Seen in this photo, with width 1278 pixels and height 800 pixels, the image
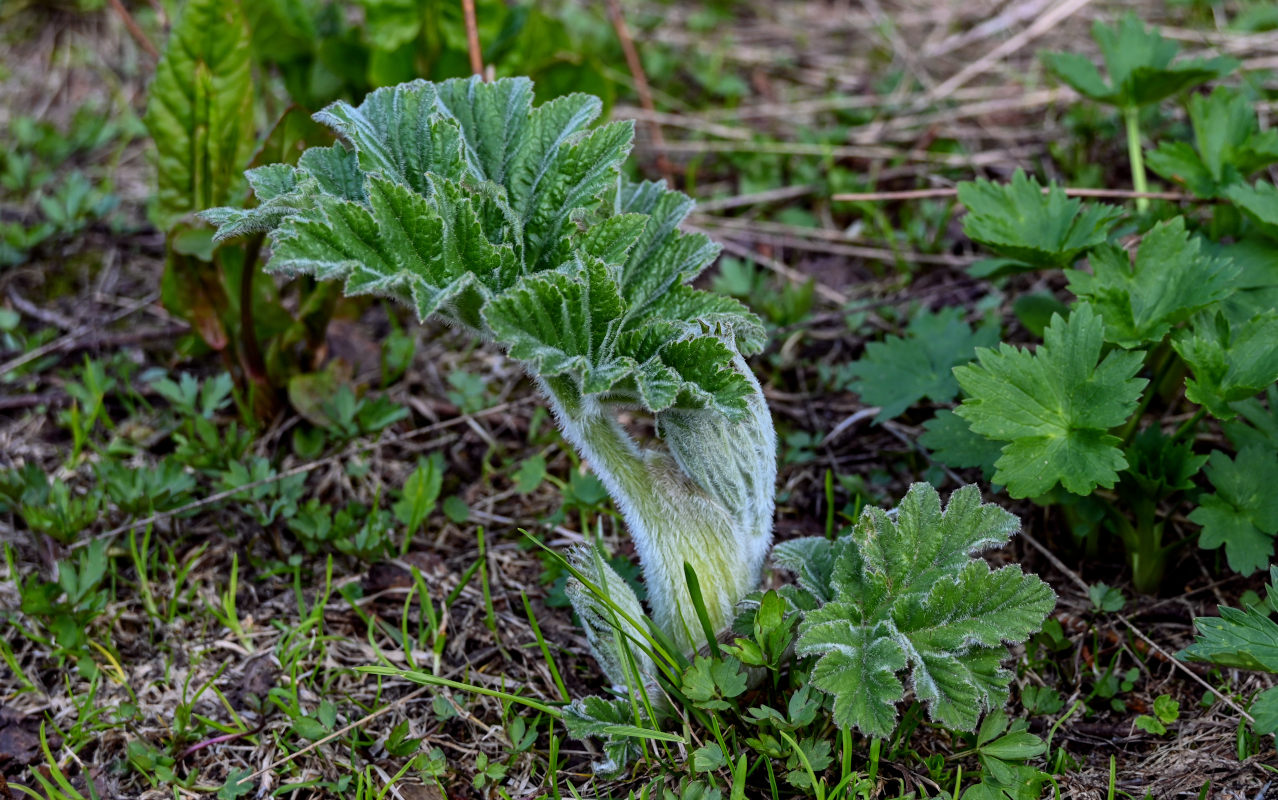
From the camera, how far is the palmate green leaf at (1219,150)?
2.85 meters

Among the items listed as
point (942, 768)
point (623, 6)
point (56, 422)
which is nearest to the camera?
point (942, 768)

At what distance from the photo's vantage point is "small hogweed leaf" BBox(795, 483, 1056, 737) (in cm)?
192

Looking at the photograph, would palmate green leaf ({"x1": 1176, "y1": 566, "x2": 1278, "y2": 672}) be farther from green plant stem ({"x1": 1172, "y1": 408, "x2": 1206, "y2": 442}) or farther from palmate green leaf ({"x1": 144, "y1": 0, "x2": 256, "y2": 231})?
palmate green leaf ({"x1": 144, "y1": 0, "x2": 256, "y2": 231})

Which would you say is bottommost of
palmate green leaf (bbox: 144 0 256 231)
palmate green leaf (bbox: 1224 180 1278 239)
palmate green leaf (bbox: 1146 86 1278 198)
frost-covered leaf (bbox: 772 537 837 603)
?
frost-covered leaf (bbox: 772 537 837 603)

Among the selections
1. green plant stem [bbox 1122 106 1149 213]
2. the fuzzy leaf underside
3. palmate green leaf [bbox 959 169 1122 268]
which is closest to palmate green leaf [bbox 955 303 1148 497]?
palmate green leaf [bbox 959 169 1122 268]

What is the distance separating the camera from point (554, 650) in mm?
2564

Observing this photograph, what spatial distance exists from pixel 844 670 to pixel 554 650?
88 cm

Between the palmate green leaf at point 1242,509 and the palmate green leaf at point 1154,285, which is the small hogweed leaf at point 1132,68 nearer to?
the palmate green leaf at point 1154,285

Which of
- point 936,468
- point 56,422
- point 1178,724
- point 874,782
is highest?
point 56,422

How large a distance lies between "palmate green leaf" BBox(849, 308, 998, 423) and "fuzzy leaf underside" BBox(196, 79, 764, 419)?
0.81 m

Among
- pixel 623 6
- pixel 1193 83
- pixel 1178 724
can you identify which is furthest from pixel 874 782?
pixel 623 6

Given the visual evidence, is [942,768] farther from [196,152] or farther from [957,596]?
[196,152]

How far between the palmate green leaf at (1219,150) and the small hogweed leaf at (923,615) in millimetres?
1457

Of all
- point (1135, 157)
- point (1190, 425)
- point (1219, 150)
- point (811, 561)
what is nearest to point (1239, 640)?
point (1190, 425)
